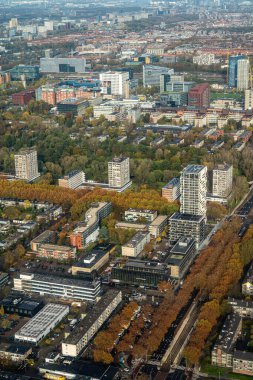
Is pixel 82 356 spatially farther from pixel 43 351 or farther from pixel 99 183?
pixel 99 183

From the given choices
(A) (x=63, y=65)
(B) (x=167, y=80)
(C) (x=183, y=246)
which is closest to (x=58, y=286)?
(C) (x=183, y=246)

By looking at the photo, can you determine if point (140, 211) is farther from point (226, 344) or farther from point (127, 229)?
point (226, 344)

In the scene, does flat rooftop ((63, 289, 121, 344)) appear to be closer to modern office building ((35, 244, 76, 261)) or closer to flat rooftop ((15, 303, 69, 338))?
flat rooftop ((15, 303, 69, 338))

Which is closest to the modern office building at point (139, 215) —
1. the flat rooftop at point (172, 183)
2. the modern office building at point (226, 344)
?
the flat rooftop at point (172, 183)

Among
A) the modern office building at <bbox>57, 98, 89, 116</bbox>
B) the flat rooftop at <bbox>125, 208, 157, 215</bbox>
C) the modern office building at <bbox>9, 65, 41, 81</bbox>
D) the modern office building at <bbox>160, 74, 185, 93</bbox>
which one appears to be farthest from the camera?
the modern office building at <bbox>9, 65, 41, 81</bbox>

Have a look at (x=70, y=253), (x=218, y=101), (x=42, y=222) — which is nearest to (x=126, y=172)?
(x=42, y=222)

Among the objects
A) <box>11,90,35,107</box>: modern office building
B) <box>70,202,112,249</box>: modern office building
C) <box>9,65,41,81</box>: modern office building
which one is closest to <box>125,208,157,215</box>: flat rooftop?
<box>70,202,112,249</box>: modern office building
